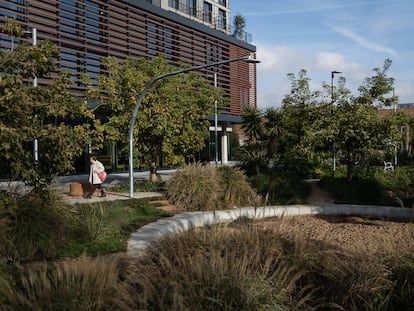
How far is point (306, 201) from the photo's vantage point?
1733cm

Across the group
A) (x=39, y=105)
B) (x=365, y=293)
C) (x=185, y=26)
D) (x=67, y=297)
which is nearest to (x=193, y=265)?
(x=67, y=297)

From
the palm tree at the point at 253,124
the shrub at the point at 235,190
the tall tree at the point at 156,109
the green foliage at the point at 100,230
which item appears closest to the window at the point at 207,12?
the palm tree at the point at 253,124

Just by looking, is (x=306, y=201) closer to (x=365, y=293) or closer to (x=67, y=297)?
(x=365, y=293)

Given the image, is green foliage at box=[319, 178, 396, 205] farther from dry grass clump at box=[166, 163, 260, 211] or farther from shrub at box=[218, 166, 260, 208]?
dry grass clump at box=[166, 163, 260, 211]

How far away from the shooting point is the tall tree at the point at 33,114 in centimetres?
648

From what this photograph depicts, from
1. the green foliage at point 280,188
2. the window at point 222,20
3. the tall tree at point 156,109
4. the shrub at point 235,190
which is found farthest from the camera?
the window at point 222,20

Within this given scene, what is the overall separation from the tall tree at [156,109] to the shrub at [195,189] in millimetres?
3693

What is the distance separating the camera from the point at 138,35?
32.3 metres

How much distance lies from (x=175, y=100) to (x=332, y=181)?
24.6 feet

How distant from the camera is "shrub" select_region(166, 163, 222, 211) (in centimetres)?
1488

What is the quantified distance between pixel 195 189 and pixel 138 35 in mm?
20212

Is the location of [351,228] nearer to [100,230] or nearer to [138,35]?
[100,230]

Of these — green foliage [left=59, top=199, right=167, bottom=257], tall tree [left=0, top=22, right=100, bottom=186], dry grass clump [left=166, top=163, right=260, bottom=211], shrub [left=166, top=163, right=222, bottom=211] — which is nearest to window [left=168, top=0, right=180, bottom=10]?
dry grass clump [left=166, top=163, right=260, bottom=211]

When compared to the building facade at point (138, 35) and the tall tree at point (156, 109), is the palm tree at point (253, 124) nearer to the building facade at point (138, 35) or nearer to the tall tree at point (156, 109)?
the building facade at point (138, 35)
